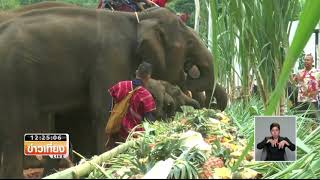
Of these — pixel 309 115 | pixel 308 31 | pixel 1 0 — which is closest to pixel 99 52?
pixel 309 115

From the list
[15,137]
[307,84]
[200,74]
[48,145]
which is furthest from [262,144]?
[307,84]

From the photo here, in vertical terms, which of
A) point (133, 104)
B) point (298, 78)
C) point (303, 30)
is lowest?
point (133, 104)

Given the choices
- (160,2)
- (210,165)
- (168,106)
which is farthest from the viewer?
(160,2)

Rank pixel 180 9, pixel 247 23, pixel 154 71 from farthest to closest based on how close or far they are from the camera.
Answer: pixel 180 9 < pixel 154 71 < pixel 247 23

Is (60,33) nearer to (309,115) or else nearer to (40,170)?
Answer: (40,170)

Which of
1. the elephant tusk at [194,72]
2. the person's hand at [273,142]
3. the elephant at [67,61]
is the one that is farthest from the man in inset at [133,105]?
the person's hand at [273,142]

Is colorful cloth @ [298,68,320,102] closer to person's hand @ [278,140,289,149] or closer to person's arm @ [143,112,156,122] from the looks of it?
person's arm @ [143,112,156,122]

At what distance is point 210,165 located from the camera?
6.68 feet

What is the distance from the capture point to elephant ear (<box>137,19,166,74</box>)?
4605mm

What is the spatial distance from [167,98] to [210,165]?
103 inches

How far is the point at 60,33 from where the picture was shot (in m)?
4.53

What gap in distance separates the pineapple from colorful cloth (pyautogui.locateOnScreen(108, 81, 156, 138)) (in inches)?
67.9

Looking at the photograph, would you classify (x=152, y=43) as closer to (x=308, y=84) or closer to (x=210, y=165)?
(x=308, y=84)

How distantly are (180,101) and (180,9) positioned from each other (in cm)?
1881
